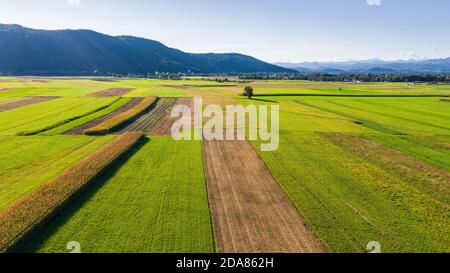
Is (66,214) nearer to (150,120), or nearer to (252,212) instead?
(252,212)

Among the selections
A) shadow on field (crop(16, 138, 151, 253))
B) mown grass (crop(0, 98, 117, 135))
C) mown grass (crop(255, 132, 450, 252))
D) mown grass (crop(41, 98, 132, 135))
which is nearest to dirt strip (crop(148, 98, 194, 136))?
mown grass (crop(41, 98, 132, 135))

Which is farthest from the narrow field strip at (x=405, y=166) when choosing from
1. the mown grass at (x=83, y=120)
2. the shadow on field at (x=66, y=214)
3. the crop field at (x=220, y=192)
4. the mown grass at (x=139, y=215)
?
the mown grass at (x=83, y=120)

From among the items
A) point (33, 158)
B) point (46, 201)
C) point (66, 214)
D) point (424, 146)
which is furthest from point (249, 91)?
point (66, 214)

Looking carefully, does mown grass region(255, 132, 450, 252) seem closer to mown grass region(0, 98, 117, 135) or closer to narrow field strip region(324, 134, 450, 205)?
narrow field strip region(324, 134, 450, 205)

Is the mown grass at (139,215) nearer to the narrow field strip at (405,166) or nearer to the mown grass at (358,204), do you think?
the mown grass at (358,204)

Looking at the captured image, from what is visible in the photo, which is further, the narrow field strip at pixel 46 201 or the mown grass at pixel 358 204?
the mown grass at pixel 358 204
